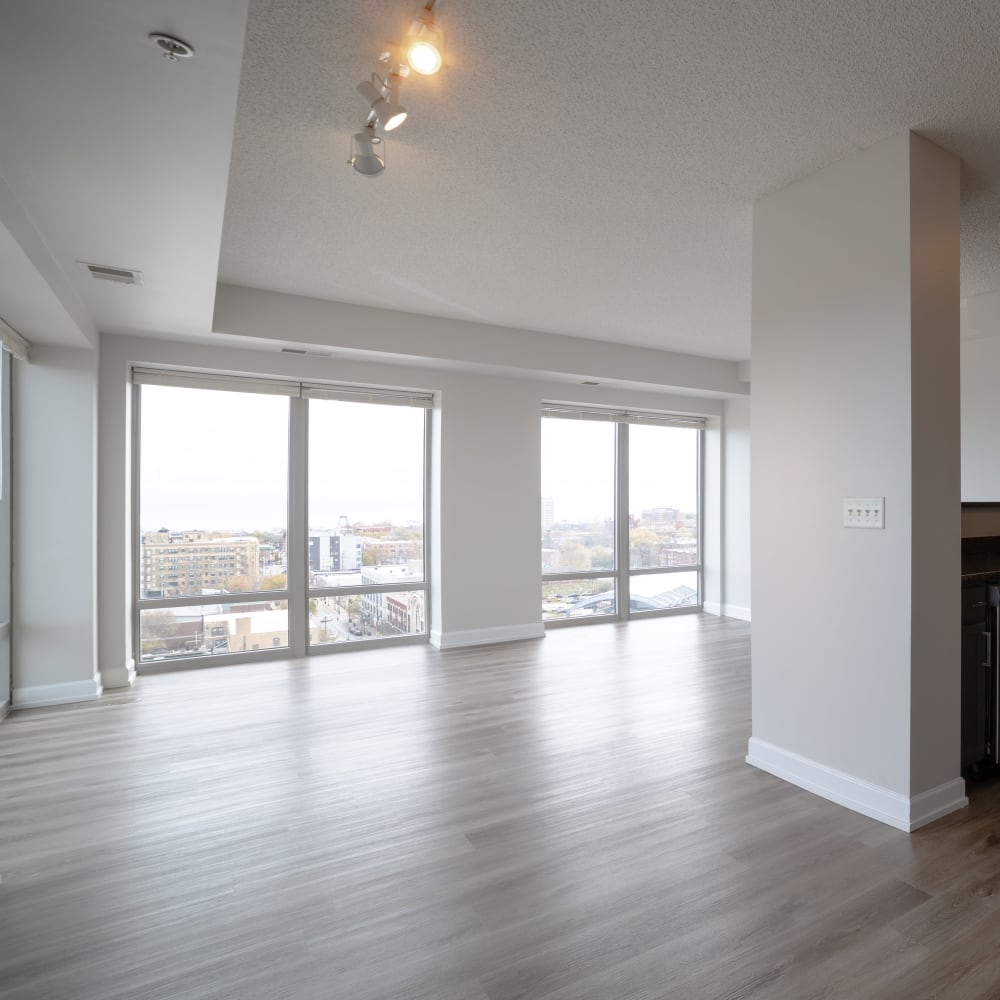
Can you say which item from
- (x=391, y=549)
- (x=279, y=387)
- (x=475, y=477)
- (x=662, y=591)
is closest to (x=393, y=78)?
(x=279, y=387)

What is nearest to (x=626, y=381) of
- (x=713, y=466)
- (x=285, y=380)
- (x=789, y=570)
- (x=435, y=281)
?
(x=713, y=466)

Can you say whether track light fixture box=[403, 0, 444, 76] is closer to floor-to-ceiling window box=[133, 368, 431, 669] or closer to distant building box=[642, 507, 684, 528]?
floor-to-ceiling window box=[133, 368, 431, 669]

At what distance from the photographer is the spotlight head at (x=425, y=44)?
1.82m

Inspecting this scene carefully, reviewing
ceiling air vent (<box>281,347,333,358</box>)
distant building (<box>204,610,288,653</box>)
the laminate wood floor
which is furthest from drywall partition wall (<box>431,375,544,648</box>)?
the laminate wood floor

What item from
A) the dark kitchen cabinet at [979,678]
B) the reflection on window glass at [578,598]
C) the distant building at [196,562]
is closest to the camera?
the dark kitchen cabinet at [979,678]

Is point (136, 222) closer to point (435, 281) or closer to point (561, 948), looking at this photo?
point (435, 281)

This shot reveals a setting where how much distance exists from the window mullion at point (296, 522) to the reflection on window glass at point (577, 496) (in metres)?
2.34

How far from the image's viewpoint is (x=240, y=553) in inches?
198

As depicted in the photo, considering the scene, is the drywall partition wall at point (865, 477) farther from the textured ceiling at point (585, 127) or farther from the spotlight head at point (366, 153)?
the spotlight head at point (366, 153)

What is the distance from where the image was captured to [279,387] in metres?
5.07

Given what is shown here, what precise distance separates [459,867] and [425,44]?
2.66m

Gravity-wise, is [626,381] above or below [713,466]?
above

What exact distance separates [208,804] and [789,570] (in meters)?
2.76

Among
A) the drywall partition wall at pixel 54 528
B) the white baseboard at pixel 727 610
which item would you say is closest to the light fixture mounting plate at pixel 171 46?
the drywall partition wall at pixel 54 528
